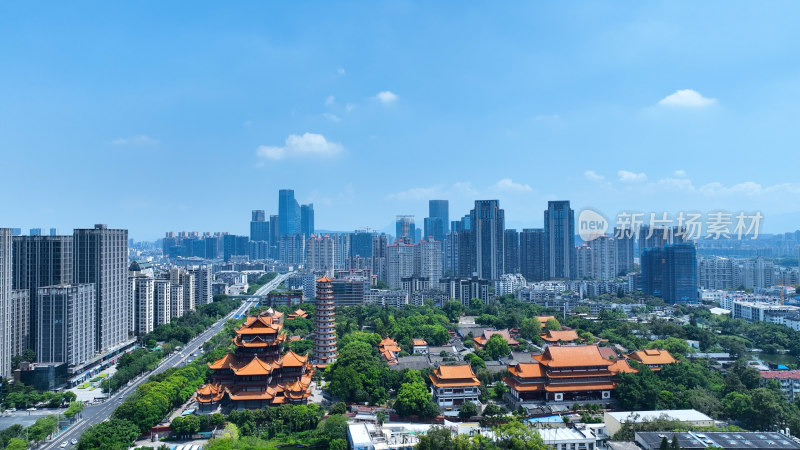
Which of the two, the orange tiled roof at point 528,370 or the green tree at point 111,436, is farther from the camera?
the orange tiled roof at point 528,370

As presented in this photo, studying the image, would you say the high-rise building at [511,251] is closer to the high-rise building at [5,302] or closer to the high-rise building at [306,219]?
the high-rise building at [5,302]

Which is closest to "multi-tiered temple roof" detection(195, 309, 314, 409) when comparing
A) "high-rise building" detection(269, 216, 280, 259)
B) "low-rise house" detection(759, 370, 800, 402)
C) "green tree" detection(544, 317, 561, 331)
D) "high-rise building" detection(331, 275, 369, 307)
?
"green tree" detection(544, 317, 561, 331)

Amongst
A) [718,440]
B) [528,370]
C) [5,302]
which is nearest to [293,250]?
[5,302]

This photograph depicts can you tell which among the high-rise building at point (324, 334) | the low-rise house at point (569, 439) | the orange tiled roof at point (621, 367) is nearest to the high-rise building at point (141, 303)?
the high-rise building at point (324, 334)

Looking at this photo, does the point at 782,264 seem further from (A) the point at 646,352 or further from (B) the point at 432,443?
(B) the point at 432,443

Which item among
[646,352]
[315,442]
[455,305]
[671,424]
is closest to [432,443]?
[315,442]
